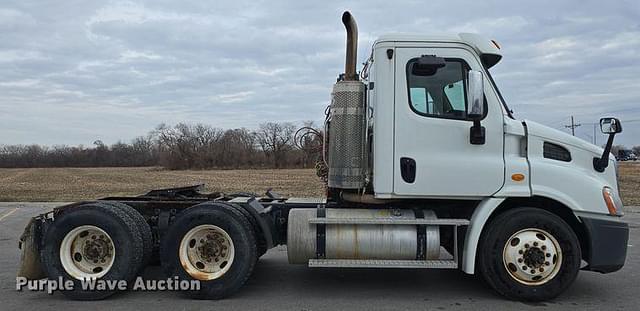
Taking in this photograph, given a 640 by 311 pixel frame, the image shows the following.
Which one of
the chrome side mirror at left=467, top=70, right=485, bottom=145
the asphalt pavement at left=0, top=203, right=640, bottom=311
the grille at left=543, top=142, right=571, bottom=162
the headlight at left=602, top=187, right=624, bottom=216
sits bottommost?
the asphalt pavement at left=0, top=203, right=640, bottom=311

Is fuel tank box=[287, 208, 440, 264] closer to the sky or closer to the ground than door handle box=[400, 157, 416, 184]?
closer to the ground

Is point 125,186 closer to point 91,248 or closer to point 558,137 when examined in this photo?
point 91,248

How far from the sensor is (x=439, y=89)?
5848mm

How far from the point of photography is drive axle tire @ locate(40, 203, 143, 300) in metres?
5.82

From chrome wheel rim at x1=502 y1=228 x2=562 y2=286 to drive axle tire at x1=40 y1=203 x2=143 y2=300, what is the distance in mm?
4150

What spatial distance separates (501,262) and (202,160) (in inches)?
3187

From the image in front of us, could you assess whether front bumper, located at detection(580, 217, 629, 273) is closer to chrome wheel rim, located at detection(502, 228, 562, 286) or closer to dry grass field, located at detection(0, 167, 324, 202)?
chrome wheel rim, located at detection(502, 228, 562, 286)

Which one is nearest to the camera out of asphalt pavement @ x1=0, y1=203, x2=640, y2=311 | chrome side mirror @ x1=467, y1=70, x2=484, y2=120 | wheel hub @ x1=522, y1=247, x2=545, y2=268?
chrome side mirror @ x1=467, y1=70, x2=484, y2=120

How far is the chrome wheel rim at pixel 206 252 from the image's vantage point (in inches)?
230

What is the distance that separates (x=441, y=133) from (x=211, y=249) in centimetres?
290

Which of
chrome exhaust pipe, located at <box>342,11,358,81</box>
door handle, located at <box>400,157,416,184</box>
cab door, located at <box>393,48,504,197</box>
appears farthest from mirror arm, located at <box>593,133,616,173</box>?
chrome exhaust pipe, located at <box>342,11,358,81</box>

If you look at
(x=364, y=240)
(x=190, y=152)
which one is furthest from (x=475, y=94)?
(x=190, y=152)

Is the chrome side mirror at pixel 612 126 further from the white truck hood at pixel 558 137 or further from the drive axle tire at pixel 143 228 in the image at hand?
the drive axle tire at pixel 143 228

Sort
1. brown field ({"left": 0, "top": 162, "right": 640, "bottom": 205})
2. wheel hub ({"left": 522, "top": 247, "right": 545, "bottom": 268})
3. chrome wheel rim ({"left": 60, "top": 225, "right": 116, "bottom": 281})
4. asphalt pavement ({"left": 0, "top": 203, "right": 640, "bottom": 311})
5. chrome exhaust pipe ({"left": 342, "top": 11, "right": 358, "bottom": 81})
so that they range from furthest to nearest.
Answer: brown field ({"left": 0, "top": 162, "right": 640, "bottom": 205}), chrome exhaust pipe ({"left": 342, "top": 11, "right": 358, "bottom": 81}), chrome wheel rim ({"left": 60, "top": 225, "right": 116, "bottom": 281}), wheel hub ({"left": 522, "top": 247, "right": 545, "bottom": 268}), asphalt pavement ({"left": 0, "top": 203, "right": 640, "bottom": 311})
